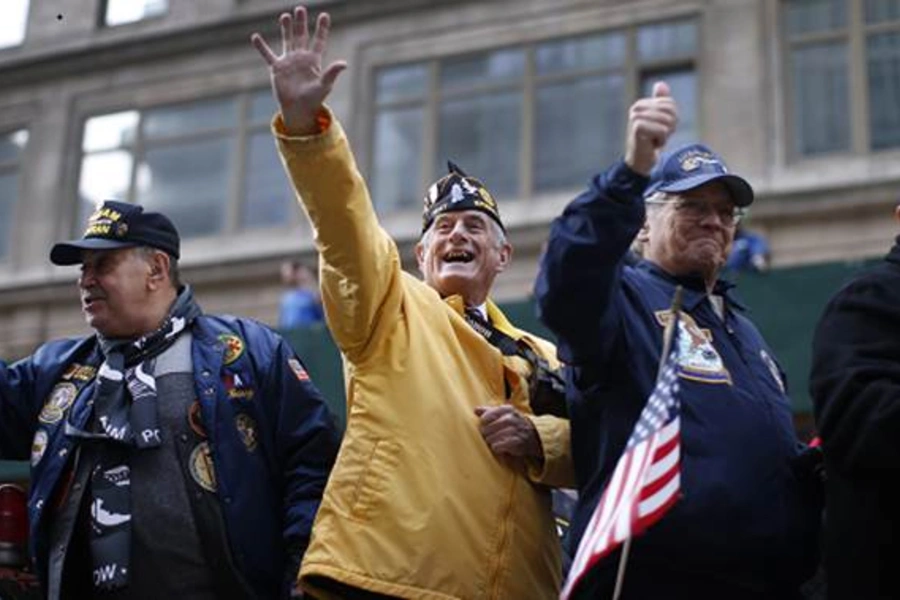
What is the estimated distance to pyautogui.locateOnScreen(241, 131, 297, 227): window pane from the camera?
18.0 metres

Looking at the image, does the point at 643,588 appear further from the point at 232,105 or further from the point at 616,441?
the point at 232,105

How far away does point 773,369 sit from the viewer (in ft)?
14.6

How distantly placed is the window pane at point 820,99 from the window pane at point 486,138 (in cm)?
317

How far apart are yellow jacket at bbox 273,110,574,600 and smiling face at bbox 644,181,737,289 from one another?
0.61m

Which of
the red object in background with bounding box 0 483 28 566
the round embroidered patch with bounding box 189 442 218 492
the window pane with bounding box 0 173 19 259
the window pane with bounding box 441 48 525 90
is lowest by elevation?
the red object in background with bounding box 0 483 28 566

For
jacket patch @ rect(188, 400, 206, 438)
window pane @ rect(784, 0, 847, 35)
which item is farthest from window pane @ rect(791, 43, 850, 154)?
jacket patch @ rect(188, 400, 206, 438)

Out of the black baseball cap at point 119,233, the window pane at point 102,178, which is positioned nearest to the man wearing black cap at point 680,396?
the black baseball cap at point 119,233

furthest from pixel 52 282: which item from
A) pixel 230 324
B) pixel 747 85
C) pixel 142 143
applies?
pixel 230 324

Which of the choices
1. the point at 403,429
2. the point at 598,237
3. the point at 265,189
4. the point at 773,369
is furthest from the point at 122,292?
the point at 265,189

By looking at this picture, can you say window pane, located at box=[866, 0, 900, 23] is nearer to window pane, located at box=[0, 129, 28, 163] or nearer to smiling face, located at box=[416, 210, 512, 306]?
window pane, located at box=[0, 129, 28, 163]

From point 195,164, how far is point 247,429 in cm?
1457

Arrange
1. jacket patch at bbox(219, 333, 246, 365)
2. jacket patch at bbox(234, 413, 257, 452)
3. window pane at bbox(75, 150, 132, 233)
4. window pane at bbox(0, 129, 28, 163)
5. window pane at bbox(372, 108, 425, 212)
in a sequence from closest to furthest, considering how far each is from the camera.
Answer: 1. jacket patch at bbox(234, 413, 257, 452)
2. jacket patch at bbox(219, 333, 246, 365)
3. window pane at bbox(372, 108, 425, 212)
4. window pane at bbox(75, 150, 132, 233)
5. window pane at bbox(0, 129, 28, 163)

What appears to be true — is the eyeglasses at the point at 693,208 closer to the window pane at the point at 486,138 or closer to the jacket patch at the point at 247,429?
the jacket patch at the point at 247,429

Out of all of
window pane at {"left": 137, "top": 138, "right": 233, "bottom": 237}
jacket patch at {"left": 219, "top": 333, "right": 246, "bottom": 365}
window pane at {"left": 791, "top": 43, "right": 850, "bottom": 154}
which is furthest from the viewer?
window pane at {"left": 137, "top": 138, "right": 233, "bottom": 237}
